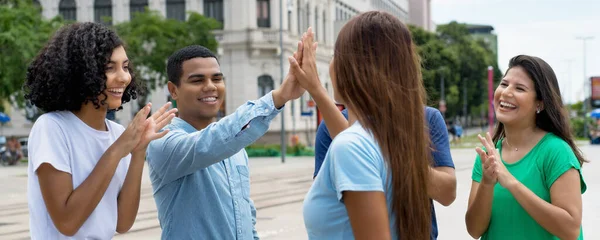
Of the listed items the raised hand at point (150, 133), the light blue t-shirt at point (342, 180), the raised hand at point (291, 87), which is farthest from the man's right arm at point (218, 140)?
the light blue t-shirt at point (342, 180)

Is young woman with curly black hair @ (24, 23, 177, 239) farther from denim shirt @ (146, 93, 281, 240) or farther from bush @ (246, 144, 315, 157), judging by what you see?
bush @ (246, 144, 315, 157)

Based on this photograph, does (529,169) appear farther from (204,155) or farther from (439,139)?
(204,155)

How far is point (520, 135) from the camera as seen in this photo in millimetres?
4027

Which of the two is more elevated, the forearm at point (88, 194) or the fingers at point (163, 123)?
the fingers at point (163, 123)

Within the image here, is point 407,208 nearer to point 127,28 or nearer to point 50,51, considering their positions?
point 50,51

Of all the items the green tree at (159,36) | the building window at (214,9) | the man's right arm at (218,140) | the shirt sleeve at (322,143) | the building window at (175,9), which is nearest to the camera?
the man's right arm at (218,140)

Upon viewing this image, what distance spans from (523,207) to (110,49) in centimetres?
186

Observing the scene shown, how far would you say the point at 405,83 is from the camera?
2768 millimetres

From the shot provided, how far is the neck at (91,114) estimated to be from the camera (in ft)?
10.8

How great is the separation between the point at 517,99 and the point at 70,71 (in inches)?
78.0

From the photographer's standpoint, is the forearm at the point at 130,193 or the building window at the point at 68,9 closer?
the forearm at the point at 130,193

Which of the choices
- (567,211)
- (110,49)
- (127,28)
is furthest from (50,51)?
(127,28)

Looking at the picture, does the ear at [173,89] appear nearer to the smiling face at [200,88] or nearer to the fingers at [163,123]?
the smiling face at [200,88]

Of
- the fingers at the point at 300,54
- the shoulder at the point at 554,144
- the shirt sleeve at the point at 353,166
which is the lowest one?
the shoulder at the point at 554,144
